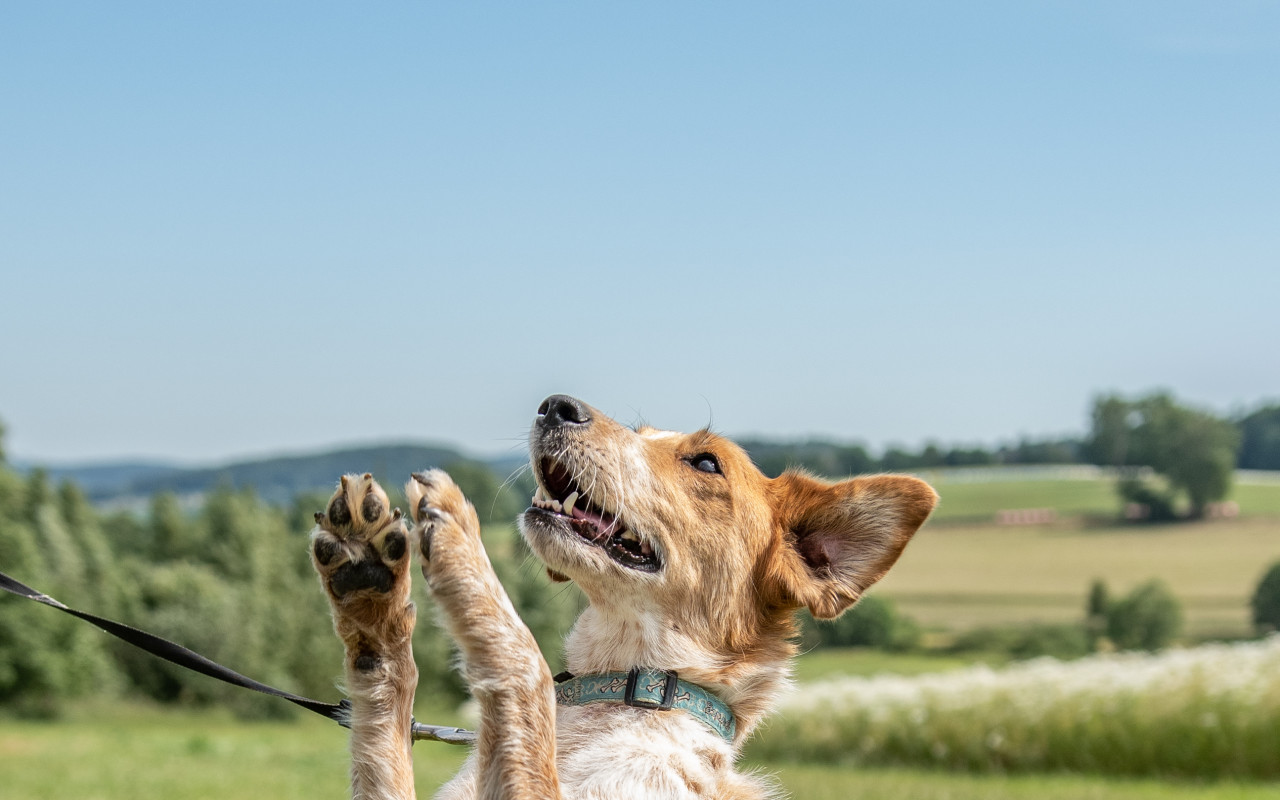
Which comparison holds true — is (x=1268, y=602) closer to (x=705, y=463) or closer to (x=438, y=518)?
(x=705, y=463)

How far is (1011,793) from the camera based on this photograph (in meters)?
14.0

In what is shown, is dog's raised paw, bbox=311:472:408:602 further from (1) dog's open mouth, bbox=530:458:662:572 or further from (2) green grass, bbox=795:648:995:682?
(2) green grass, bbox=795:648:995:682

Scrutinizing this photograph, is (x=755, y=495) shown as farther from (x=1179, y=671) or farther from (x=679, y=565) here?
(x=1179, y=671)

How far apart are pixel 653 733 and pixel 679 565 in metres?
0.67

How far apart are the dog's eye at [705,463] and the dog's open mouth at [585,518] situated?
1.48 feet

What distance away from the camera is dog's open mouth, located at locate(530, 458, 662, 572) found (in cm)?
429

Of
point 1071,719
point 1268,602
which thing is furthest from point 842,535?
point 1268,602

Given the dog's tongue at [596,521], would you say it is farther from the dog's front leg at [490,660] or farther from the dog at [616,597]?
the dog's front leg at [490,660]

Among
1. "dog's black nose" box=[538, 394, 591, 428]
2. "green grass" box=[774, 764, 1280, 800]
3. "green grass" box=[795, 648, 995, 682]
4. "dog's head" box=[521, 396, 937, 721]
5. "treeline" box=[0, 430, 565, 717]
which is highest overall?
"dog's black nose" box=[538, 394, 591, 428]

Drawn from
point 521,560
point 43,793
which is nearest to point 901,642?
point 43,793

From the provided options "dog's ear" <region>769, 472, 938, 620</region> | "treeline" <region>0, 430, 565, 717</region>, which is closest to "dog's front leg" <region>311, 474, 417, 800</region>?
"dog's ear" <region>769, 472, 938, 620</region>

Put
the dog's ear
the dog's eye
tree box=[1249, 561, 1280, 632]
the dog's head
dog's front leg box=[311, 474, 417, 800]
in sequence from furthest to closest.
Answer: tree box=[1249, 561, 1280, 632] < the dog's eye < the dog's ear < the dog's head < dog's front leg box=[311, 474, 417, 800]

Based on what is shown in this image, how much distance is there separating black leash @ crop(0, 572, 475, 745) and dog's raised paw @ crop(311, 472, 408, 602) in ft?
1.68

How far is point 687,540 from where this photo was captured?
443 centimetres
